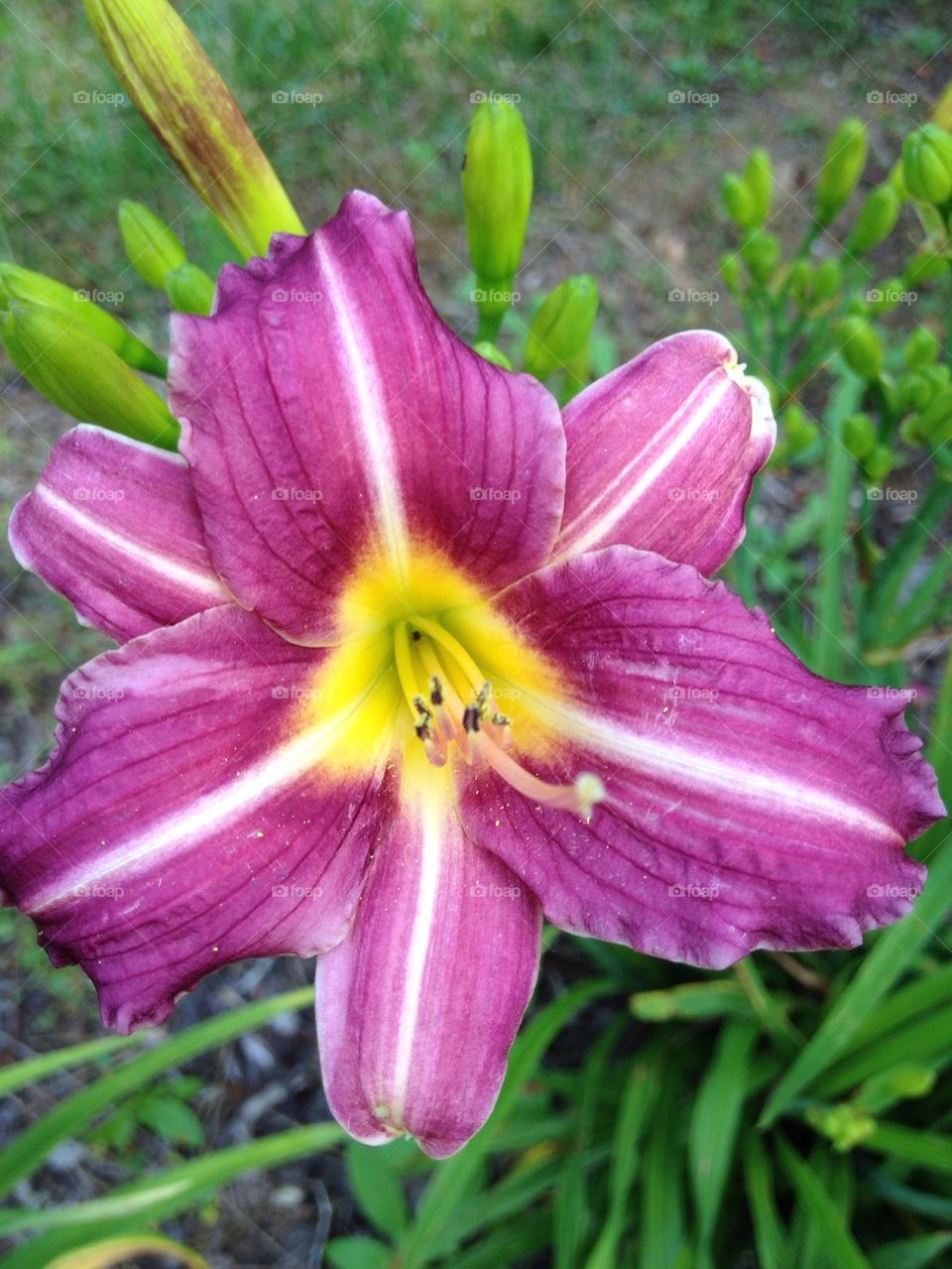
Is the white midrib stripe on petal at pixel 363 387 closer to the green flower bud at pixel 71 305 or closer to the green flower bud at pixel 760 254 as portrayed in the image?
the green flower bud at pixel 71 305

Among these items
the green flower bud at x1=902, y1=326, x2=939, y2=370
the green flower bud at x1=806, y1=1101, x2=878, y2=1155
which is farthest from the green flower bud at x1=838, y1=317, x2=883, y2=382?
the green flower bud at x1=806, y1=1101, x2=878, y2=1155

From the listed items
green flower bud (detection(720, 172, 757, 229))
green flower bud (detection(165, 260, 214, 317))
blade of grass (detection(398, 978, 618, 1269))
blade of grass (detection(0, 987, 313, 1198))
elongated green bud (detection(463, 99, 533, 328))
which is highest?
green flower bud (detection(165, 260, 214, 317))

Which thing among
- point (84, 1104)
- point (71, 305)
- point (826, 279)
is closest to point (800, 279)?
point (826, 279)

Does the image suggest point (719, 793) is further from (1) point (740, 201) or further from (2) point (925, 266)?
(1) point (740, 201)

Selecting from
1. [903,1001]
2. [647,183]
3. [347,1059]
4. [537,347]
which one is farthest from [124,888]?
[647,183]

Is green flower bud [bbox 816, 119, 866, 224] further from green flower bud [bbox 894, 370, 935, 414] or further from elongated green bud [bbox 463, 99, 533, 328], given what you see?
elongated green bud [bbox 463, 99, 533, 328]

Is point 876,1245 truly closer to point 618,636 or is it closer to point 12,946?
point 618,636

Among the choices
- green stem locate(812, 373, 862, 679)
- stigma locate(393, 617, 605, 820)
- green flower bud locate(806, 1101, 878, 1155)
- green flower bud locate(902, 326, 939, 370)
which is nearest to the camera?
stigma locate(393, 617, 605, 820)
